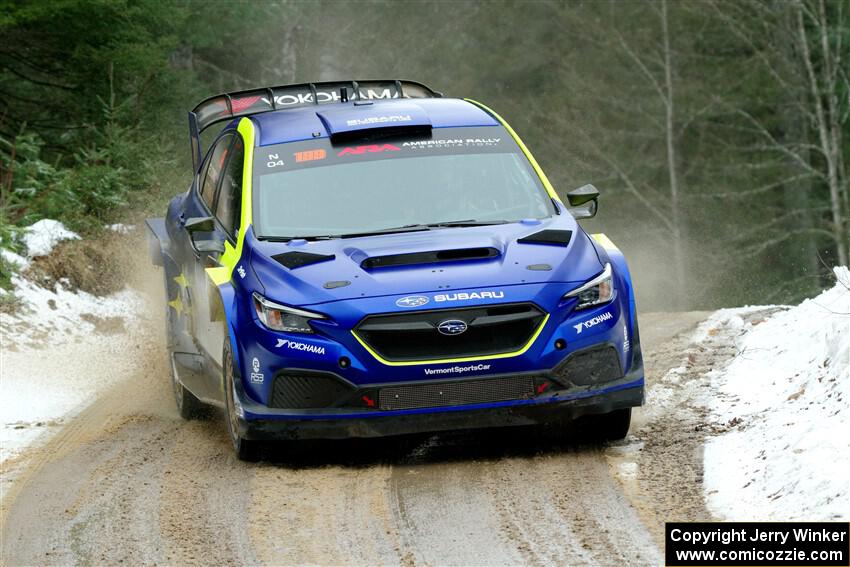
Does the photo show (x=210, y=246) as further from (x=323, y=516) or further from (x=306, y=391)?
(x=323, y=516)

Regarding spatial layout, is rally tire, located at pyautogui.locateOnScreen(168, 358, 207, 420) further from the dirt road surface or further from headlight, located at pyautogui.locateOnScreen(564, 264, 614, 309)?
headlight, located at pyautogui.locateOnScreen(564, 264, 614, 309)

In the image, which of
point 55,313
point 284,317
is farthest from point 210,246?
point 55,313

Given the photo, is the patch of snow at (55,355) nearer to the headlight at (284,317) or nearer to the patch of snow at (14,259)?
the patch of snow at (14,259)

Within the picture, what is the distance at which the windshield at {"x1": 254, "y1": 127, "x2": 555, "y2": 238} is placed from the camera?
8602 millimetres

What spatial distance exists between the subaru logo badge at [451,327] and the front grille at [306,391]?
566mm

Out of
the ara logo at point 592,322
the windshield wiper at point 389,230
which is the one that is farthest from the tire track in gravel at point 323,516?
the windshield wiper at point 389,230

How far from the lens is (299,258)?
7.95m

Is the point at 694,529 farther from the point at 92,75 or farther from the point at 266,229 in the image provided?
the point at 92,75

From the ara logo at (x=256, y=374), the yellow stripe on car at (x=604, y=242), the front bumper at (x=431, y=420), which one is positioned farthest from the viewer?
the yellow stripe on car at (x=604, y=242)

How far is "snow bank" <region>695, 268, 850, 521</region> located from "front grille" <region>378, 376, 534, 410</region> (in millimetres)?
1078

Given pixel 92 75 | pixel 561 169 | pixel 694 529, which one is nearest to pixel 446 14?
pixel 561 169

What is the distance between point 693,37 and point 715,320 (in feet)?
93.4

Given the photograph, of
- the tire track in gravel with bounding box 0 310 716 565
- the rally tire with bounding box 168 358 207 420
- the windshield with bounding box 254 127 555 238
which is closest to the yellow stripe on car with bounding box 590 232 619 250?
the windshield with bounding box 254 127 555 238

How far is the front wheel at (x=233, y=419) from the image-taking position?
798 cm
